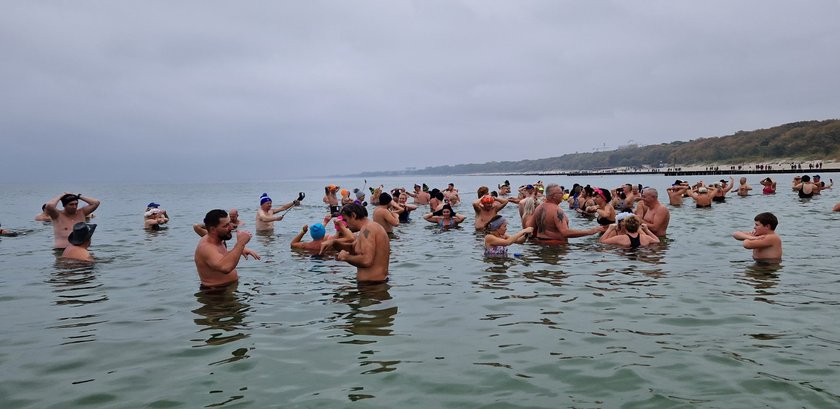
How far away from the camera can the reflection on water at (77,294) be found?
694 cm

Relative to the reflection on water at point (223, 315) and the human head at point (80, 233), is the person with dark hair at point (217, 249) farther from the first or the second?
the human head at point (80, 233)

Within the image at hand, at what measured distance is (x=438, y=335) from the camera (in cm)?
650

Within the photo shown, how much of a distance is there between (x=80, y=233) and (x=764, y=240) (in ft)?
45.4

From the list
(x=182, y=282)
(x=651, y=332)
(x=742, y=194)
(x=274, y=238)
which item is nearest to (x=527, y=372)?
(x=651, y=332)

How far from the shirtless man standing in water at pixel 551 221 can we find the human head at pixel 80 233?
33.1ft

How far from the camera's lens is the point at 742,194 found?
32.7 meters

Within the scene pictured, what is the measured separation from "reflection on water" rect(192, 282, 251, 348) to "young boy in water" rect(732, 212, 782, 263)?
29.7ft

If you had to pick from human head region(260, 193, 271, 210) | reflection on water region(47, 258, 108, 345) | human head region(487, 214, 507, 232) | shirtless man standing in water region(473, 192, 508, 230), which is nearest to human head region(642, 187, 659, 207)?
shirtless man standing in water region(473, 192, 508, 230)

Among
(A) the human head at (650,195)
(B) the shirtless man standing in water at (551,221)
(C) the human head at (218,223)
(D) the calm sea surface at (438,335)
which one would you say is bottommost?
(D) the calm sea surface at (438,335)

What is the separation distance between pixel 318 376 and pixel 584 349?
2880 millimetres

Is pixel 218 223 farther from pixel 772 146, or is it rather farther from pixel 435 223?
pixel 772 146

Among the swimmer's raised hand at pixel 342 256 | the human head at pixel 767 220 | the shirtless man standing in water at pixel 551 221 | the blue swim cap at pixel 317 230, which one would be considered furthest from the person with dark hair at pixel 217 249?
the human head at pixel 767 220

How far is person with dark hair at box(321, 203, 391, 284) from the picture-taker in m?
8.40

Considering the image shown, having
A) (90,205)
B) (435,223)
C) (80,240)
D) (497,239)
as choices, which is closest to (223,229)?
(80,240)
